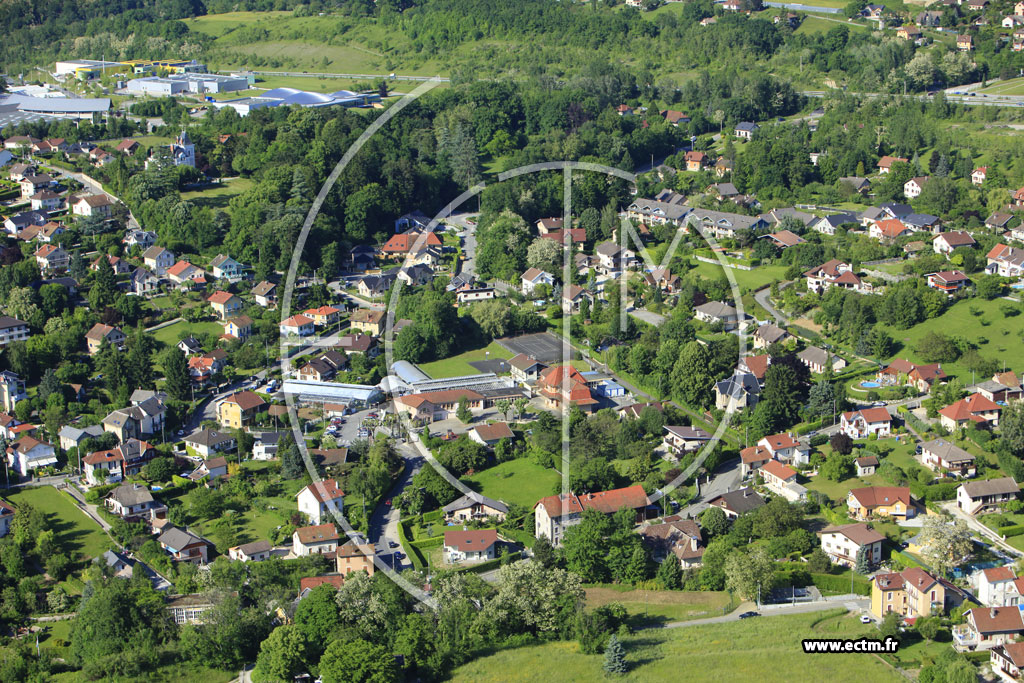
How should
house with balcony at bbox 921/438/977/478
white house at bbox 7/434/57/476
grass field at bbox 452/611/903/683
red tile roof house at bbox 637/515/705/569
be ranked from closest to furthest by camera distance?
grass field at bbox 452/611/903/683
red tile roof house at bbox 637/515/705/569
house with balcony at bbox 921/438/977/478
white house at bbox 7/434/57/476

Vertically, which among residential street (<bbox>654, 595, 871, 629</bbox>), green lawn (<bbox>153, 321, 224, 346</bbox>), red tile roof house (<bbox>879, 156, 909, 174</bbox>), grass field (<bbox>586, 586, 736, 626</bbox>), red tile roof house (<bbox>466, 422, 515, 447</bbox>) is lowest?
grass field (<bbox>586, 586, 736, 626</bbox>)

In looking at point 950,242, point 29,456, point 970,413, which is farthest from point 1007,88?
point 29,456

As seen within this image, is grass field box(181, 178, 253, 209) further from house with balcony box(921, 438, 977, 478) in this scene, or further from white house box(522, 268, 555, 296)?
house with balcony box(921, 438, 977, 478)

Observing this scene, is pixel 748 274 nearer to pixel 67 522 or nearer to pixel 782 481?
pixel 782 481

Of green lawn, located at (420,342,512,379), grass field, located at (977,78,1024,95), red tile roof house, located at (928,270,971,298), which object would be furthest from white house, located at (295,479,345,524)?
grass field, located at (977,78,1024,95)

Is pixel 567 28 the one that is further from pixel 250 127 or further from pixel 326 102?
pixel 250 127

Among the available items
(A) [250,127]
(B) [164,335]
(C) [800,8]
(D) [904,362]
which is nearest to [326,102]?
(A) [250,127]
